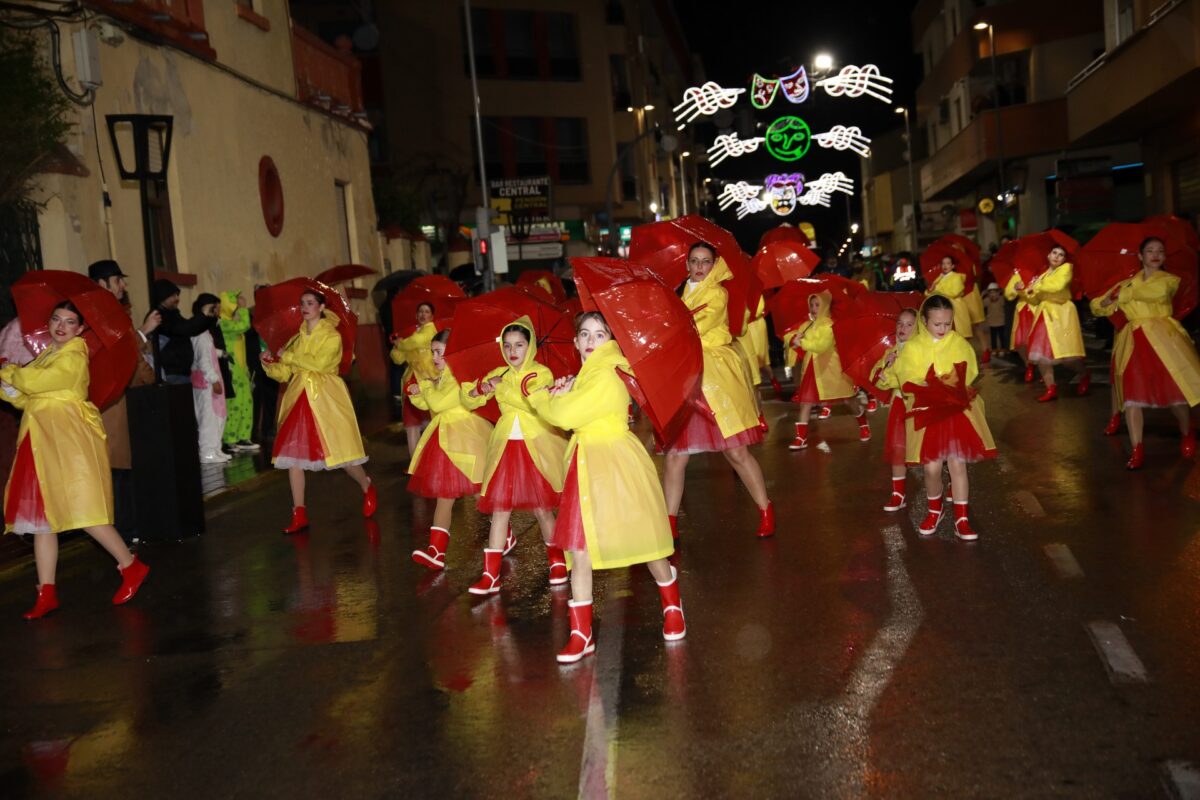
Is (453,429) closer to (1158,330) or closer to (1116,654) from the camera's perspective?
(1116,654)

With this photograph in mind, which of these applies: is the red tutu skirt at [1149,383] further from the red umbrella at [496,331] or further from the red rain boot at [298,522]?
the red rain boot at [298,522]

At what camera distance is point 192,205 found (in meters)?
16.2

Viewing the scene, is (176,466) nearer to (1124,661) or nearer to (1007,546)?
(1007,546)

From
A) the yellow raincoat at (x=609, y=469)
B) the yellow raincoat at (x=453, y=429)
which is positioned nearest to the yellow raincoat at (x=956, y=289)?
the yellow raincoat at (x=453, y=429)

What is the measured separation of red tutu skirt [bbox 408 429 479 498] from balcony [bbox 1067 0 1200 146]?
15.6 m

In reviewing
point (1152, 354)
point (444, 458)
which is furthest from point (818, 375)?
point (444, 458)

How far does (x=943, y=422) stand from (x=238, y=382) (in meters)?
9.74

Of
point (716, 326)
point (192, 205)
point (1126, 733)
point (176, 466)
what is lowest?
point (1126, 733)

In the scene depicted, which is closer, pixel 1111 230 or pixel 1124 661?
pixel 1124 661

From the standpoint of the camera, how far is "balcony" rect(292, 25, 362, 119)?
20969 mm

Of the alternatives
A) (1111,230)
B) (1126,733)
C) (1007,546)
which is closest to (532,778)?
(1126,733)

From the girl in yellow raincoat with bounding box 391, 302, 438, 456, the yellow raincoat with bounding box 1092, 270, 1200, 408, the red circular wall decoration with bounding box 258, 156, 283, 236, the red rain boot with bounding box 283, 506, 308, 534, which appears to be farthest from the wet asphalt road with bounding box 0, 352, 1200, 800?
the red circular wall decoration with bounding box 258, 156, 283, 236

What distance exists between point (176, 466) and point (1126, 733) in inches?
290

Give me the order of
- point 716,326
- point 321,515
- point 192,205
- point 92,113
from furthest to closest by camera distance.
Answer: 1. point 192,205
2. point 92,113
3. point 321,515
4. point 716,326
